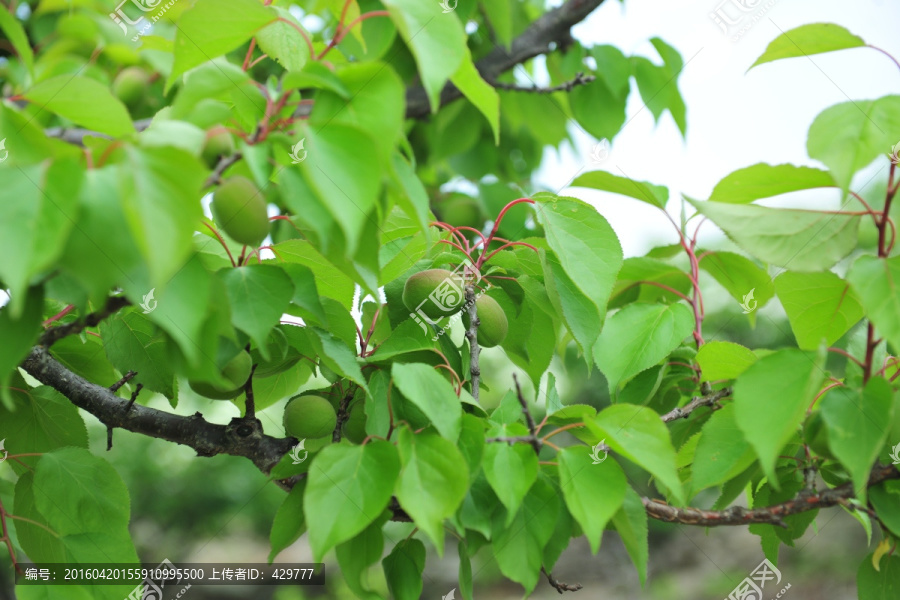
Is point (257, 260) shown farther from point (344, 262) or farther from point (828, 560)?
point (828, 560)

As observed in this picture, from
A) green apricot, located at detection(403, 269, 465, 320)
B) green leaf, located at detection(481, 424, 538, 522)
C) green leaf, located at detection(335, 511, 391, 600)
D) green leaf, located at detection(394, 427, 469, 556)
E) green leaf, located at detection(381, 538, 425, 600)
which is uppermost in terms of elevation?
green apricot, located at detection(403, 269, 465, 320)

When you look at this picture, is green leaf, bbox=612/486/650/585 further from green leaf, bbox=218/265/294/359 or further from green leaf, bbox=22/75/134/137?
green leaf, bbox=22/75/134/137

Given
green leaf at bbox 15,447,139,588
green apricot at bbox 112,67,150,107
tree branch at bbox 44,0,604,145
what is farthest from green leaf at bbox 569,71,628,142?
green leaf at bbox 15,447,139,588

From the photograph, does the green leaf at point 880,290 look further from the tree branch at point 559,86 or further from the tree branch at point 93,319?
the tree branch at point 559,86

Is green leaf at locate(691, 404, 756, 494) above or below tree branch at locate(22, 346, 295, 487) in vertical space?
above

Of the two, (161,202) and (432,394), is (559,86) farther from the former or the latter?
(161,202)

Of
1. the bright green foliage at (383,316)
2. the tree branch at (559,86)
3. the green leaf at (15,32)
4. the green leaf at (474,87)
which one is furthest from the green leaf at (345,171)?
the tree branch at (559,86)

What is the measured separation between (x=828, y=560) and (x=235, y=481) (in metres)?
2.64

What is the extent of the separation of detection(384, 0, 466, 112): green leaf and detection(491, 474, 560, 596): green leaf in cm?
28

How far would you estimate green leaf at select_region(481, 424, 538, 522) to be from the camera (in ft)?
1.60

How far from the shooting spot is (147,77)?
4.72 feet

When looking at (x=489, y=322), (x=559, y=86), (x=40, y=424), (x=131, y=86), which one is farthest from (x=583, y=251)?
(x=131, y=86)

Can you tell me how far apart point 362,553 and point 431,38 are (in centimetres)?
40

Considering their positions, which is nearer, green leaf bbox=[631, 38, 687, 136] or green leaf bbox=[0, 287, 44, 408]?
green leaf bbox=[0, 287, 44, 408]
